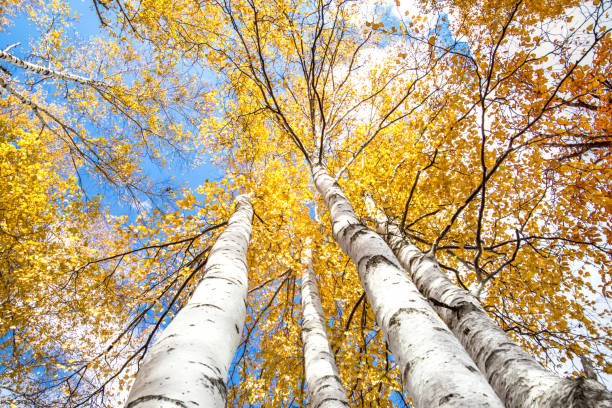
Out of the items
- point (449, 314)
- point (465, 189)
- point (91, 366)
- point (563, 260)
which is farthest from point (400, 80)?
point (91, 366)

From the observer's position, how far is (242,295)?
1.78m

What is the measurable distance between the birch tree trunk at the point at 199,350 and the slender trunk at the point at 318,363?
156 cm

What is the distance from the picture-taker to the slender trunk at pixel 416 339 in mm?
1034

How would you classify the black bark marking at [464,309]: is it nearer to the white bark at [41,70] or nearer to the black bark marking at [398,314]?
the black bark marking at [398,314]

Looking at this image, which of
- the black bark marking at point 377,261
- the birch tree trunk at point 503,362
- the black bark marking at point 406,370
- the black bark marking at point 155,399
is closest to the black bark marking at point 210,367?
the black bark marking at point 155,399

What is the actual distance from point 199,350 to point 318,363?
227cm

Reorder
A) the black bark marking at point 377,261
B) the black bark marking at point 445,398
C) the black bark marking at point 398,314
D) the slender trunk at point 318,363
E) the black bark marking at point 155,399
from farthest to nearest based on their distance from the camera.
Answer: the slender trunk at point 318,363 → the black bark marking at point 377,261 → the black bark marking at point 398,314 → the black bark marking at point 445,398 → the black bark marking at point 155,399

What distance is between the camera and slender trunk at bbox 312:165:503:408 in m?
1.03

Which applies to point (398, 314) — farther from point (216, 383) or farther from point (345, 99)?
point (345, 99)

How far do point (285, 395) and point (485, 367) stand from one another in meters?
3.81

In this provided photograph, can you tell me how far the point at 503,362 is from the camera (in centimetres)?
146

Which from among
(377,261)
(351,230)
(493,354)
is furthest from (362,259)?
(493,354)

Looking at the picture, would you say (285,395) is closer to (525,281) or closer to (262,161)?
(525,281)

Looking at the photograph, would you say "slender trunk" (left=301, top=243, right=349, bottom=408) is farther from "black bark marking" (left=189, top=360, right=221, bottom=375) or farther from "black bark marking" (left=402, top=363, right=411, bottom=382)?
"black bark marking" (left=189, top=360, right=221, bottom=375)
